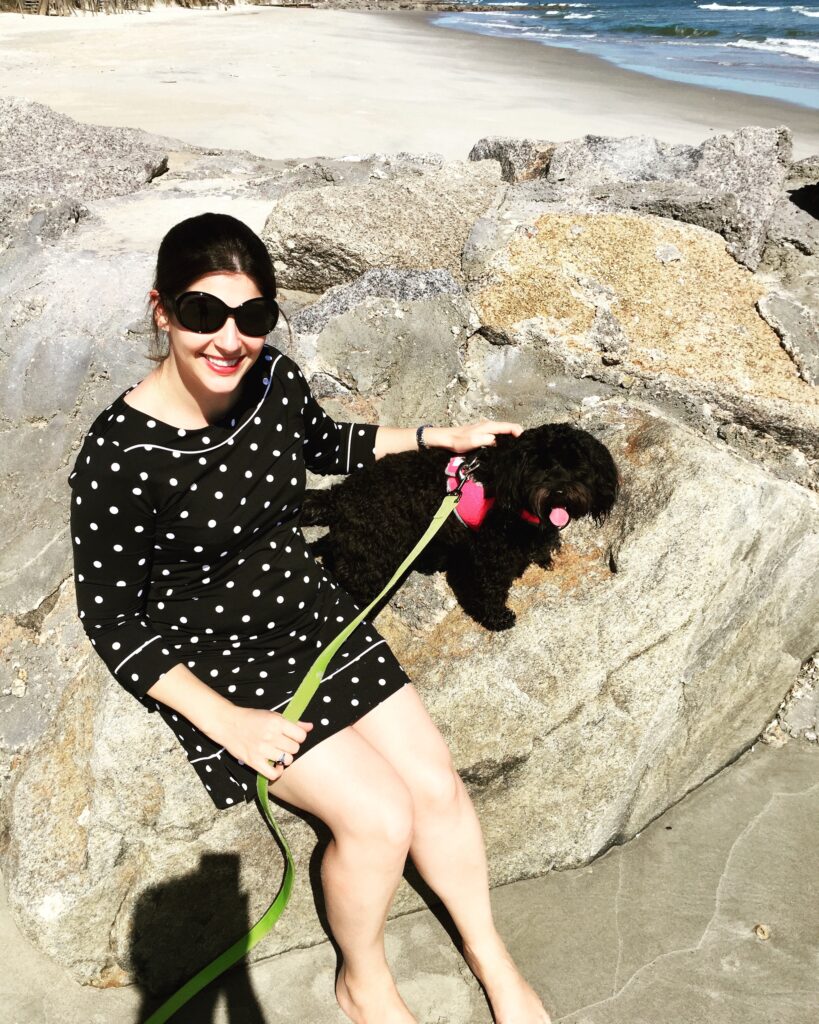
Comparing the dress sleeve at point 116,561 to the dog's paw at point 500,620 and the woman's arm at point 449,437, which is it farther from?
the dog's paw at point 500,620

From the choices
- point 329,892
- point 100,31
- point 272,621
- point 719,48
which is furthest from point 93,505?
point 719,48

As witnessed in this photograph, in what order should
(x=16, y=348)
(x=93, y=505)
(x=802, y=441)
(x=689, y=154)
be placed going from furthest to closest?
(x=689, y=154), (x=16, y=348), (x=802, y=441), (x=93, y=505)

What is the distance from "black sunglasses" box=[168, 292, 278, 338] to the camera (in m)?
2.18

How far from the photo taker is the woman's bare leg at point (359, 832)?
2361mm

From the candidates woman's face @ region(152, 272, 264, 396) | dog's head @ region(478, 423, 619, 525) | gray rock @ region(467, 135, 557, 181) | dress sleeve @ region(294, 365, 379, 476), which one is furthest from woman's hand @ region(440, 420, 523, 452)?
gray rock @ region(467, 135, 557, 181)

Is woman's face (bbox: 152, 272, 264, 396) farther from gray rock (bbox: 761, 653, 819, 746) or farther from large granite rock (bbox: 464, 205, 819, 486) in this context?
gray rock (bbox: 761, 653, 819, 746)

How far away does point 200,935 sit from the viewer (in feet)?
9.42

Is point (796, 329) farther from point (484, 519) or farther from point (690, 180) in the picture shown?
point (484, 519)

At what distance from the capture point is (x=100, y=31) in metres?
23.1

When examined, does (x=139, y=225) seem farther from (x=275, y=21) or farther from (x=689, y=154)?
(x=275, y=21)

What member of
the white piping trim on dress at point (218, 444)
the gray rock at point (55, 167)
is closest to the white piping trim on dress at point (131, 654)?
the white piping trim on dress at point (218, 444)

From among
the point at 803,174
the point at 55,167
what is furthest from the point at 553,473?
the point at 55,167

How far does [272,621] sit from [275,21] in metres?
33.2

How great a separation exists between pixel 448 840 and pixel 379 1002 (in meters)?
0.53
